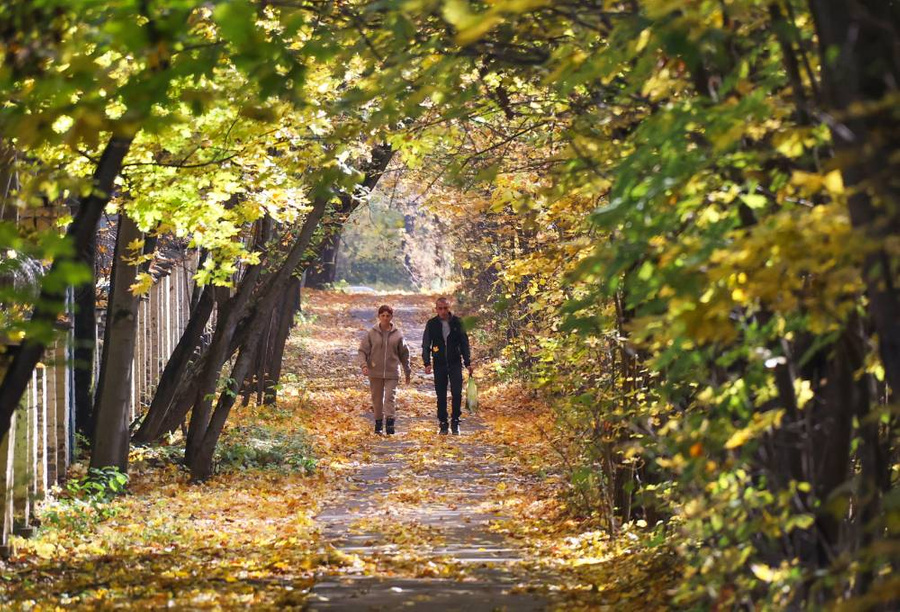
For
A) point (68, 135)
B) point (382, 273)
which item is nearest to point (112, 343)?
point (68, 135)

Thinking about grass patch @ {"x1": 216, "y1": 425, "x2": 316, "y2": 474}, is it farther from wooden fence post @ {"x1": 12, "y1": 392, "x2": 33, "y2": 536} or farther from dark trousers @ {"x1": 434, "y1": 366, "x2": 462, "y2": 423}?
wooden fence post @ {"x1": 12, "y1": 392, "x2": 33, "y2": 536}

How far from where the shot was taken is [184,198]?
10648mm

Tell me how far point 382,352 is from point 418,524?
286 inches

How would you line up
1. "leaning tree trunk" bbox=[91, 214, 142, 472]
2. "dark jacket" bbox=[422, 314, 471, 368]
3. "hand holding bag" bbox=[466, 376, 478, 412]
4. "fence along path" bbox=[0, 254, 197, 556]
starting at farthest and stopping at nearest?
"hand holding bag" bbox=[466, 376, 478, 412], "dark jacket" bbox=[422, 314, 471, 368], "leaning tree trunk" bbox=[91, 214, 142, 472], "fence along path" bbox=[0, 254, 197, 556]

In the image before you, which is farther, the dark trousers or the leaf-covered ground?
the dark trousers

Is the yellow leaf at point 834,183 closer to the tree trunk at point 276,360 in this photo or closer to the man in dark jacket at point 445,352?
the man in dark jacket at point 445,352

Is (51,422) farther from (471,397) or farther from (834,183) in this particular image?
(471,397)

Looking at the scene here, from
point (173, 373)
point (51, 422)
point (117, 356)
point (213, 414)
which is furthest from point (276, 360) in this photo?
point (51, 422)

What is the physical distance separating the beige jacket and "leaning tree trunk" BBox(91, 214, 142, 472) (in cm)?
589

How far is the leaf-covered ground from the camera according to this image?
7590mm

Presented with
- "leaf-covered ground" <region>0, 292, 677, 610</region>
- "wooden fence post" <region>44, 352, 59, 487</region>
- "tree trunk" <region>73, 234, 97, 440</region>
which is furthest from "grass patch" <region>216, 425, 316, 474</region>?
"wooden fence post" <region>44, 352, 59, 487</region>

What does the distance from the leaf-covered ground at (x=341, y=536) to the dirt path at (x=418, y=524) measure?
23mm

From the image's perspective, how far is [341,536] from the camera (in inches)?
407

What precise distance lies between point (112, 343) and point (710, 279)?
381 inches
